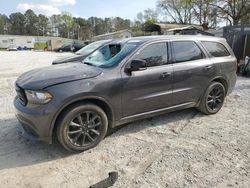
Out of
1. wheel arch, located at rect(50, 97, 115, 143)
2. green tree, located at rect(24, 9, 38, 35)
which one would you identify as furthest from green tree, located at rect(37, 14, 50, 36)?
wheel arch, located at rect(50, 97, 115, 143)

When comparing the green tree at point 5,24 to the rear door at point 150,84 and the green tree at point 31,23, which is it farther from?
the rear door at point 150,84

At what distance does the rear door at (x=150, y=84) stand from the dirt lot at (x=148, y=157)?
1.71 ft

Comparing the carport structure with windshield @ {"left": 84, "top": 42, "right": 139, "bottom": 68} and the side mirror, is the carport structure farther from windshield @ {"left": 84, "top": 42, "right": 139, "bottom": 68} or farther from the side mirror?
the side mirror

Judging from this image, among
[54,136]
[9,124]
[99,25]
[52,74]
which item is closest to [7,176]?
[54,136]

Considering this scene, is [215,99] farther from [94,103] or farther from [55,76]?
[55,76]

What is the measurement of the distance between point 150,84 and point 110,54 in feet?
3.20

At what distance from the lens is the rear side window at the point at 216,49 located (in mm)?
5348

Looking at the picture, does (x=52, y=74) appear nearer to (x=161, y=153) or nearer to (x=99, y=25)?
(x=161, y=153)

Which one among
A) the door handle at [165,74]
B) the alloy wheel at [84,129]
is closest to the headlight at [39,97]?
the alloy wheel at [84,129]

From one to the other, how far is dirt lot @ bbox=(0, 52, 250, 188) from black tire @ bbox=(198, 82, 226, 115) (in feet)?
1.03

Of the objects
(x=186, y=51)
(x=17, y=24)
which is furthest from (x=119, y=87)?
(x=17, y=24)

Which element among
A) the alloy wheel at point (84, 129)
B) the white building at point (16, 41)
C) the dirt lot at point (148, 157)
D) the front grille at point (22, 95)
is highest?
the white building at point (16, 41)

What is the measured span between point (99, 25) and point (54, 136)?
10866cm

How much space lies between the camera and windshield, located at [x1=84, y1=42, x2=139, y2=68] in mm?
4338
